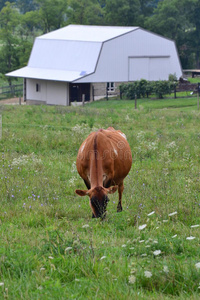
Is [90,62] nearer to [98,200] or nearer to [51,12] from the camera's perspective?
[51,12]

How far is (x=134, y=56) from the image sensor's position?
54.1m

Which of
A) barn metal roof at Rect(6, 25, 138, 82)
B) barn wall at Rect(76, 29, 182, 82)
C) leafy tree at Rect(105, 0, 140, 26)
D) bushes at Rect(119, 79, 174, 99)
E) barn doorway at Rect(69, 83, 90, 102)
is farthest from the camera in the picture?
leafy tree at Rect(105, 0, 140, 26)

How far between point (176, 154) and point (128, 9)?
61866 millimetres

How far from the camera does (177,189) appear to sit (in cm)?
948

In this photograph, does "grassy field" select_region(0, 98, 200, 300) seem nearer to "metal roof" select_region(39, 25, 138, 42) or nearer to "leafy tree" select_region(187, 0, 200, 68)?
"metal roof" select_region(39, 25, 138, 42)

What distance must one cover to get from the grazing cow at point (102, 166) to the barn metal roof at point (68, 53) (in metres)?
39.8

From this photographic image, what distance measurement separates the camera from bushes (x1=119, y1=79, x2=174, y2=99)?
47.2m

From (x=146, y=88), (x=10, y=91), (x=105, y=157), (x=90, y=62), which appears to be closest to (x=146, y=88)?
(x=146, y=88)

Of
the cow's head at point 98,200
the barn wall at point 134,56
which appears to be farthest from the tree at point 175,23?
the cow's head at point 98,200

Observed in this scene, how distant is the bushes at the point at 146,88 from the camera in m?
47.2

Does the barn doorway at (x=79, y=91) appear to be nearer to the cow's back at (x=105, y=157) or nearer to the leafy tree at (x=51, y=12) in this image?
the leafy tree at (x=51, y=12)

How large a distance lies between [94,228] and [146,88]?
135 ft

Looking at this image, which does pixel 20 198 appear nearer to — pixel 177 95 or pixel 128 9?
pixel 177 95

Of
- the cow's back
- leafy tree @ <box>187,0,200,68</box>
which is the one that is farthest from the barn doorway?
the cow's back
